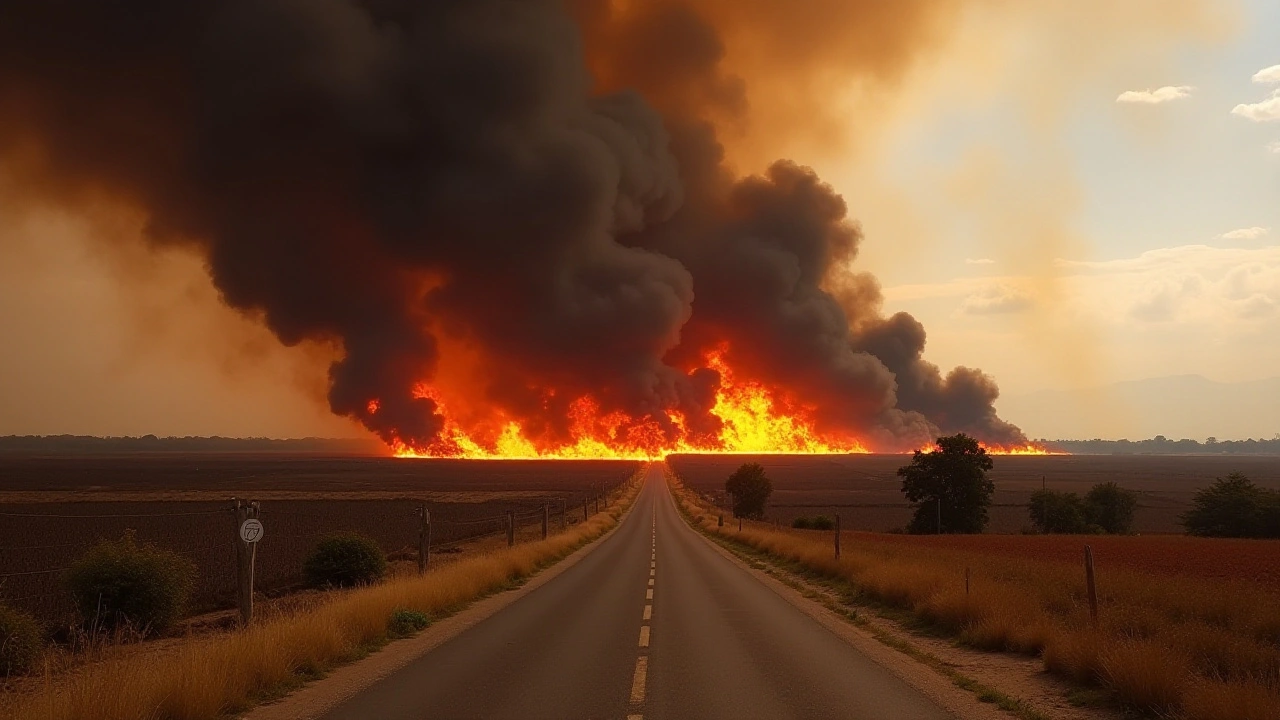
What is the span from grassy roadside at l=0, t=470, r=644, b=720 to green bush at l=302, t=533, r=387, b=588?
230 inches

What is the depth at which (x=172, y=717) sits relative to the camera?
729 centimetres

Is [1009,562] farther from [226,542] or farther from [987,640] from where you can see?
[226,542]

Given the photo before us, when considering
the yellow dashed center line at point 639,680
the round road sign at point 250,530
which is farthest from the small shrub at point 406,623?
the yellow dashed center line at point 639,680

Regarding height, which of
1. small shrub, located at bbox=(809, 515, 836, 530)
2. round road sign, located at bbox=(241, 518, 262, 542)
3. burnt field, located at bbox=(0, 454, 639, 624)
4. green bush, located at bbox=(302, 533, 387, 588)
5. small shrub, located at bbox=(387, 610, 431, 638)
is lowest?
small shrub, located at bbox=(809, 515, 836, 530)

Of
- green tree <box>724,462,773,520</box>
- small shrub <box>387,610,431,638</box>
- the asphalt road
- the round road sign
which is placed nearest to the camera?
the asphalt road

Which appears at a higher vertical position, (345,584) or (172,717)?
(172,717)

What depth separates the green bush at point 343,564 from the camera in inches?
833

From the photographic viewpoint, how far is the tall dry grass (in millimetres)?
7883

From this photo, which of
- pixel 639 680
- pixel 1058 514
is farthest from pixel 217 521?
pixel 1058 514

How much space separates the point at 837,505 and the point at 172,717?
74595 millimetres

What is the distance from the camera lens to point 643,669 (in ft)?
31.2

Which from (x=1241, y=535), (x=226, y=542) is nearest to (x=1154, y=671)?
(x=226, y=542)

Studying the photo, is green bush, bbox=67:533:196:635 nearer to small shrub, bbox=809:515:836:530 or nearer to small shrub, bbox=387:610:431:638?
small shrub, bbox=387:610:431:638

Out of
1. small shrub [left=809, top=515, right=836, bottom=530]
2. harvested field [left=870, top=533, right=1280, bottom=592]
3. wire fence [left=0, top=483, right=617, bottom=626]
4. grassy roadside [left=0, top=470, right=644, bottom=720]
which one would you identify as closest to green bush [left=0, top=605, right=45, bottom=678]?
wire fence [left=0, top=483, right=617, bottom=626]
